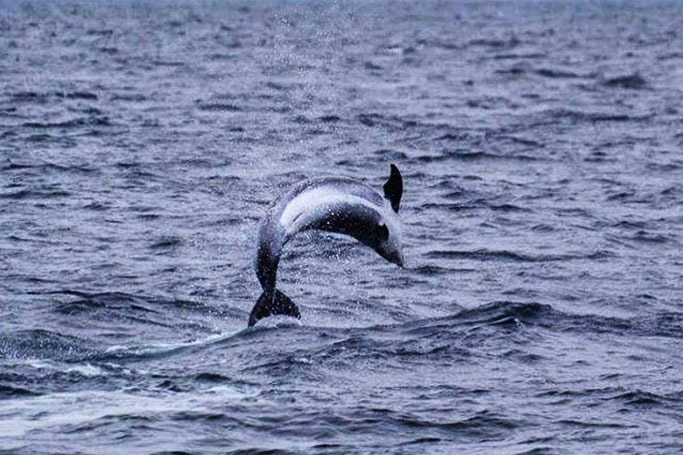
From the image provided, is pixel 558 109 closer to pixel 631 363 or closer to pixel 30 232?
pixel 30 232

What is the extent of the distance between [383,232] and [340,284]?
19.4 ft

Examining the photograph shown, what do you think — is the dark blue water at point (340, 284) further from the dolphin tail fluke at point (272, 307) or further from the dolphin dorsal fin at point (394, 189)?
the dolphin dorsal fin at point (394, 189)

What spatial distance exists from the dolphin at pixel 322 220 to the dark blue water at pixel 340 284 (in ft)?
3.39

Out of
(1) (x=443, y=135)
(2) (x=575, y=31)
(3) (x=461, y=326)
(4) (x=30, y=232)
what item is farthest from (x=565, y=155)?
(2) (x=575, y=31)

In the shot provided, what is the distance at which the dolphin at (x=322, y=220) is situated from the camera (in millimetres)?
14773

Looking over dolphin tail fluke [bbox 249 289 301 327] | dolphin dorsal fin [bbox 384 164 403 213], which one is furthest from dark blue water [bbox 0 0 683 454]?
dolphin dorsal fin [bbox 384 164 403 213]

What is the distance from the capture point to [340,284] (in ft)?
70.8

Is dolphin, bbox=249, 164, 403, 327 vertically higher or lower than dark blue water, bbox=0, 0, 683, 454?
higher

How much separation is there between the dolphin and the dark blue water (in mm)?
1034

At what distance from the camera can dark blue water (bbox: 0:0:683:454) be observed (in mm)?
15172

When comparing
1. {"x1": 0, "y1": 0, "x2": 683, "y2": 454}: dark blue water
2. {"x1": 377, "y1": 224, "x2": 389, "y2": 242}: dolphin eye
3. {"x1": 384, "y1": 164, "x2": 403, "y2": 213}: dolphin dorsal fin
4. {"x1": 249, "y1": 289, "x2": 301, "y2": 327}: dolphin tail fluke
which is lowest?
{"x1": 0, "y1": 0, "x2": 683, "y2": 454}: dark blue water

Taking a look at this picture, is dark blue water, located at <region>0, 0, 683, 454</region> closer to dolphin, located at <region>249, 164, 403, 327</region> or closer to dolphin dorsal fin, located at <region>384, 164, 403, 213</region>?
dolphin, located at <region>249, 164, 403, 327</region>

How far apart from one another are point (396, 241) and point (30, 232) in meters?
9.90

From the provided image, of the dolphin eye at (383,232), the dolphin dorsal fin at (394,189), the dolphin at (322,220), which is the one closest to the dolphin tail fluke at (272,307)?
the dolphin at (322,220)
